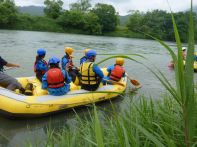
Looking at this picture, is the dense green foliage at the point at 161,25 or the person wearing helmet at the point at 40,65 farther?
the person wearing helmet at the point at 40,65

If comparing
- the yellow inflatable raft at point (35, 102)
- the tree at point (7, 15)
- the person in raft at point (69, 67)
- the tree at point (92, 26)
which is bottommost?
the yellow inflatable raft at point (35, 102)

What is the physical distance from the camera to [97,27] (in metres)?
43.6

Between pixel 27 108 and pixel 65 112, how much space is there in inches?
39.9

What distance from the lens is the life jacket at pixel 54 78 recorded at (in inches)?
225

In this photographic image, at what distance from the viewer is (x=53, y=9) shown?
52188mm

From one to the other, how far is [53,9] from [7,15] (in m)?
13.7

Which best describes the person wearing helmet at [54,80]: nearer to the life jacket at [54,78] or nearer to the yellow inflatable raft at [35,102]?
the life jacket at [54,78]

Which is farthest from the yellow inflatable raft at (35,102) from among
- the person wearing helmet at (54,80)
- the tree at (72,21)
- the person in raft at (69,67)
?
the tree at (72,21)

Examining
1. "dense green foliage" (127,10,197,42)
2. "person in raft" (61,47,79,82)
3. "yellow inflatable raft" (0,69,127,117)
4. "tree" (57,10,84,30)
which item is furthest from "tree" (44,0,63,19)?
"dense green foliage" (127,10,197,42)

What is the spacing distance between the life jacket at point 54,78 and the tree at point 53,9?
47.2 m

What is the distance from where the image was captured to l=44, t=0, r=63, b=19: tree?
5144cm

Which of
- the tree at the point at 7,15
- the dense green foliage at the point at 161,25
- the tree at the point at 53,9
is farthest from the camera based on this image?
the tree at the point at 53,9

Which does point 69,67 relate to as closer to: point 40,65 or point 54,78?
point 40,65

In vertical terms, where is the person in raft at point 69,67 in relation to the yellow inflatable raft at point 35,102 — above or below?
above
